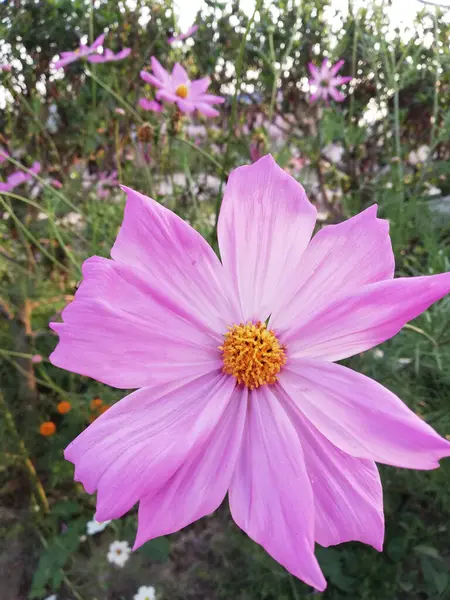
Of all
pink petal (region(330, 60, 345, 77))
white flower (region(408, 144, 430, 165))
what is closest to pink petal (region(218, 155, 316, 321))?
pink petal (region(330, 60, 345, 77))

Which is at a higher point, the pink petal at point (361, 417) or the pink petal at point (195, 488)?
the pink petal at point (361, 417)

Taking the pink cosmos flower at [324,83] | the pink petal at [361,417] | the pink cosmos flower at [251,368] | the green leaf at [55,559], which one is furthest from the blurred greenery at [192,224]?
the pink petal at [361,417]

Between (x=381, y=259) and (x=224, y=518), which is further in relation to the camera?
(x=224, y=518)

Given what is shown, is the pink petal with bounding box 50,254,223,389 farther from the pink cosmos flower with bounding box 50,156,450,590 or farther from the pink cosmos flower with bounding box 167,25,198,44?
the pink cosmos flower with bounding box 167,25,198,44

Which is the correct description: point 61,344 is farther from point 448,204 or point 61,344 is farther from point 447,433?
point 448,204

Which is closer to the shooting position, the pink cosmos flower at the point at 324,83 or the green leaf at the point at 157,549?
the green leaf at the point at 157,549

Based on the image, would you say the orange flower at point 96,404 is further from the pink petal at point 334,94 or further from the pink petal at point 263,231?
the pink petal at point 334,94


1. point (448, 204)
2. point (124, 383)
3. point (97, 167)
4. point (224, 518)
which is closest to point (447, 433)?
point (224, 518)
